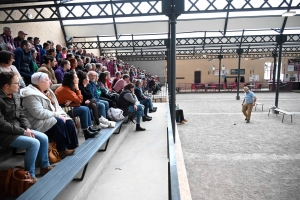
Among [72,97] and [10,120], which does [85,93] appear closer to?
[72,97]

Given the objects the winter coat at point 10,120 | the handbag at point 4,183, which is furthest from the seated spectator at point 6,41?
the handbag at point 4,183

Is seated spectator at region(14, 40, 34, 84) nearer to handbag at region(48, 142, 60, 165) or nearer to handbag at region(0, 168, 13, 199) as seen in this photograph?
handbag at region(48, 142, 60, 165)

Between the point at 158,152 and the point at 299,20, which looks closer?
the point at 158,152

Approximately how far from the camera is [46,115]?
3025 mm

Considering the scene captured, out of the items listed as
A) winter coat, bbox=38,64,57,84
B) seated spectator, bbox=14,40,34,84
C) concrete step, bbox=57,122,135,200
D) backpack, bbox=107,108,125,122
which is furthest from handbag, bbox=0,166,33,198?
seated spectator, bbox=14,40,34,84

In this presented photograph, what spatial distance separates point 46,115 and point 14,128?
524 millimetres

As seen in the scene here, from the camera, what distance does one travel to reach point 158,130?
6242 mm

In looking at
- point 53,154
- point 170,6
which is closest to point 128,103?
point 53,154

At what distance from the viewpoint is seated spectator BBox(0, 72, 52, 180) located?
250cm

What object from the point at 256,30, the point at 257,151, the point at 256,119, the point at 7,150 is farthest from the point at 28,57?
the point at 256,30

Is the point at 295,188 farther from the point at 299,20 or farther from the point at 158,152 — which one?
the point at 299,20

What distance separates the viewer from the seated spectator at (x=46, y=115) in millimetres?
2990

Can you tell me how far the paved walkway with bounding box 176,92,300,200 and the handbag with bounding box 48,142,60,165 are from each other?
10.6ft

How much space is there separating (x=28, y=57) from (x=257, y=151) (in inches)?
298
